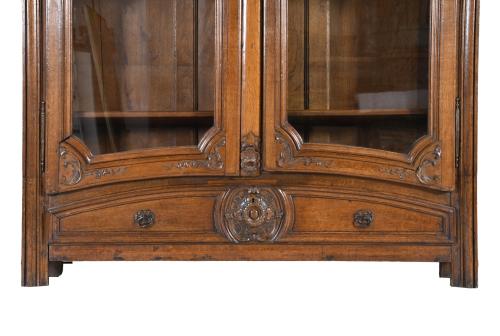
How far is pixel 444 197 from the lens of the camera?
1.74 metres

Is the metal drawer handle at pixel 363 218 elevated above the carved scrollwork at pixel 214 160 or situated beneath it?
situated beneath

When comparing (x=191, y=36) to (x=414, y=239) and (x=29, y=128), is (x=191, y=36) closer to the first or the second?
(x=29, y=128)

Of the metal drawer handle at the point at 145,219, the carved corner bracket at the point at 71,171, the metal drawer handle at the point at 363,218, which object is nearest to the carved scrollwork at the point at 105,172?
the carved corner bracket at the point at 71,171

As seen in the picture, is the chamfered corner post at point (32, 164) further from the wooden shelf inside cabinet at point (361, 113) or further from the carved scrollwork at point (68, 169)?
the wooden shelf inside cabinet at point (361, 113)

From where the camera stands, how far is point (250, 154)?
171cm

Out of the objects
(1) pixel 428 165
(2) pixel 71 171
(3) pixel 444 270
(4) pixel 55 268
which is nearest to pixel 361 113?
(1) pixel 428 165

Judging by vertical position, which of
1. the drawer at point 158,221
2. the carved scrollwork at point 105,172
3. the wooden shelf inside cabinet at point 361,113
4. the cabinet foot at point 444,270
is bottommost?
the cabinet foot at point 444,270

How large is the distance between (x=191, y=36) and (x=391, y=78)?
0.56m

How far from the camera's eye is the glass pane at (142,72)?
1.76 m

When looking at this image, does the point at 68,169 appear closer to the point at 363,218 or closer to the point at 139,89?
the point at 139,89

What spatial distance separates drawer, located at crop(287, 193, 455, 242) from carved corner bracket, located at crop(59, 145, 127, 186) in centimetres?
51

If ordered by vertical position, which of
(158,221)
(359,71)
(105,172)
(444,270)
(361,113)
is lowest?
(444,270)

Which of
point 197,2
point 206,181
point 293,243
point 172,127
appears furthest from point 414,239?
point 197,2

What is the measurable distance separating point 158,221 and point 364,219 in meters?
0.55
